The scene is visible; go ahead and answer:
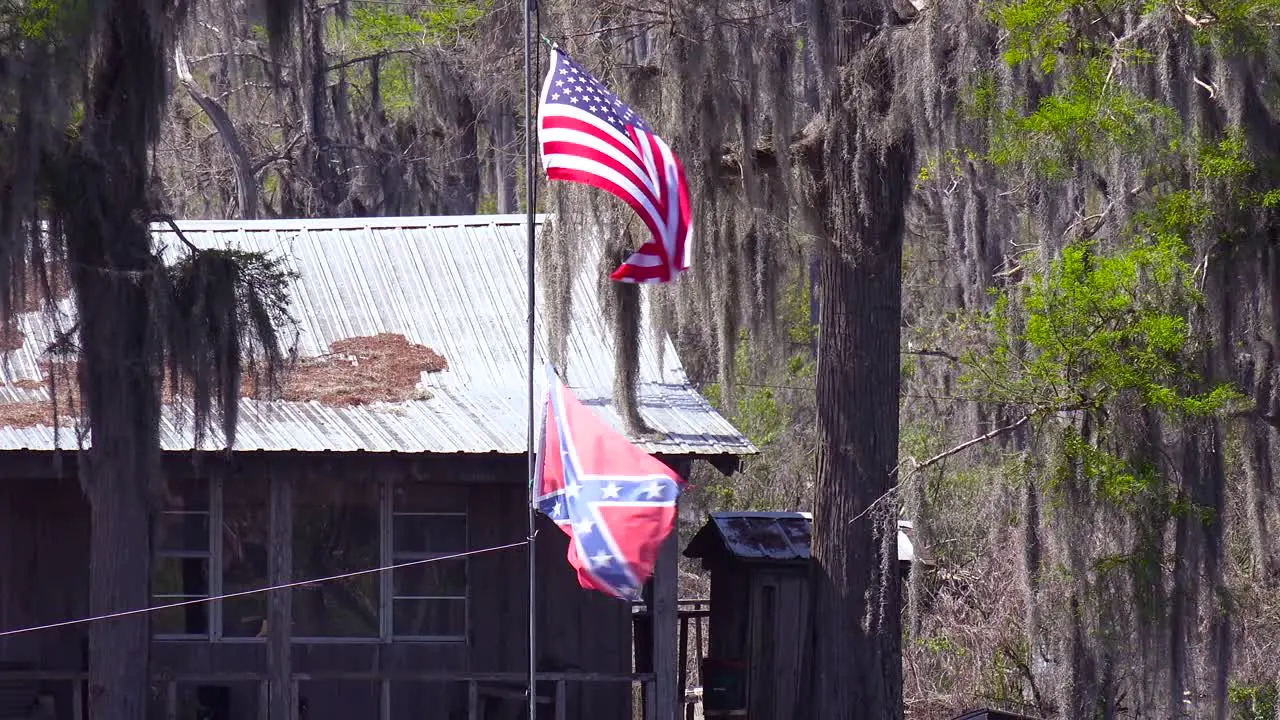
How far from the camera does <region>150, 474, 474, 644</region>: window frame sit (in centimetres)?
1323

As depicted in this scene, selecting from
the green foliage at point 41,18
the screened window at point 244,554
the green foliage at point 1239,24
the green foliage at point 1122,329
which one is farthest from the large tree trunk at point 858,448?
the green foliage at point 41,18

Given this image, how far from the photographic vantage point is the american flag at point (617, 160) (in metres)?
9.18

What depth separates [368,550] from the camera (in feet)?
44.2

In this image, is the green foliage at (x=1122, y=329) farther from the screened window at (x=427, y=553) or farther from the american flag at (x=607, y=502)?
the screened window at (x=427, y=553)

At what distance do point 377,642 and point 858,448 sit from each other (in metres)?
4.45

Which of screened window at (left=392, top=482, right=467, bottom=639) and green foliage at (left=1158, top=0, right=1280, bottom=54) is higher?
green foliage at (left=1158, top=0, right=1280, bottom=54)

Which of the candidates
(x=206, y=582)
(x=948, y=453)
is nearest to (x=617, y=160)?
(x=948, y=453)

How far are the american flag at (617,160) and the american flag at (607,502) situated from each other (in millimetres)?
987

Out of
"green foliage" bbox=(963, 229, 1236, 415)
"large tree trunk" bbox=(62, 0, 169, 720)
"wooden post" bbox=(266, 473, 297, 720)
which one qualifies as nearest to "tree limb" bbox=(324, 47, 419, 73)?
"wooden post" bbox=(266, 473, 297, 720)

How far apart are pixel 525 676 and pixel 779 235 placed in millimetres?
4184

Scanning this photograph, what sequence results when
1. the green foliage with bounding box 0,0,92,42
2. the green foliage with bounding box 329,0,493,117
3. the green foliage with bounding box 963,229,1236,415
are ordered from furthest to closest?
1. the green foliage with bounding box 329,0,493,117
2. the green foliage with bounding box 963,229,1236,415
3. the green foliage with bounding box 0,0,92,42

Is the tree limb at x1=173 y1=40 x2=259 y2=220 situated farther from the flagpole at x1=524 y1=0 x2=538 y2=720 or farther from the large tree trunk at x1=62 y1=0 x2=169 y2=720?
the flagpole at x1=524 y1=0 x2=538 y2=720

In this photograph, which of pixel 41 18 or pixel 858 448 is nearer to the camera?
pixel 41 18

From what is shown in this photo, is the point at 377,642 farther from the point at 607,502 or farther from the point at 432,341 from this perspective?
the point at 607,502
